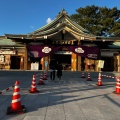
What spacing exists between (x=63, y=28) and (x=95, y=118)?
23.4 metres

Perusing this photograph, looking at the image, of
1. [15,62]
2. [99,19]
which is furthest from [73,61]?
[99,19]

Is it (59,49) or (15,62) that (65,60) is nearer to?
(59,49)

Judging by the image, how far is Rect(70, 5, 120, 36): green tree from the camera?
157 feet

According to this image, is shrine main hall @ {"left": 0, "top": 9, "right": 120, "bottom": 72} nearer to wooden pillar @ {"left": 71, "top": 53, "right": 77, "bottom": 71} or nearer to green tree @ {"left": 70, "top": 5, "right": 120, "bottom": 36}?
wooden pillar @ {"left": 71, "top": 53, "right": 77, "bottom": 71}

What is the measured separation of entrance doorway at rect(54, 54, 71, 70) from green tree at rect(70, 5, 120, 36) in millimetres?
18158

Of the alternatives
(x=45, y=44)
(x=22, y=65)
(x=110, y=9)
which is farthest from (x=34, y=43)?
(x=110, y=9)

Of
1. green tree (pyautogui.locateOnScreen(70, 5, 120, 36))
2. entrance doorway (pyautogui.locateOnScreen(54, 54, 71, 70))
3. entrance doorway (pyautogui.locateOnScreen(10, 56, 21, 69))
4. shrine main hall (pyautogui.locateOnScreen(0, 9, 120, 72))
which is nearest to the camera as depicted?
shrine main hall (pyautogui.locateOnScreen(0, 9, 120, 72))

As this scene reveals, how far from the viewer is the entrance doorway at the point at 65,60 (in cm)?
3140

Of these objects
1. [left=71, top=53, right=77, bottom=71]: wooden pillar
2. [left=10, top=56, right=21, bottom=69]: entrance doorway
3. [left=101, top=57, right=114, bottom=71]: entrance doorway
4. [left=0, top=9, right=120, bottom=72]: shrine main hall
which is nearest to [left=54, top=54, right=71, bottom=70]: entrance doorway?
[left=0, top=9, right=120, bottom=72]: shrine main hall

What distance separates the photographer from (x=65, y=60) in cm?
3186

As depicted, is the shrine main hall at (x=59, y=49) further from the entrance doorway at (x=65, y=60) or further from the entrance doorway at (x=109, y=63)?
the entrance doorway at (x=109, y=63)

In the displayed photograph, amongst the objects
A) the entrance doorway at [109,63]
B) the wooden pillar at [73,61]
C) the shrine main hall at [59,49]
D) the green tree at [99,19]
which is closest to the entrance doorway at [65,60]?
the shrine main hall at [59,49]

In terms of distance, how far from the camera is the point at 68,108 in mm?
7523

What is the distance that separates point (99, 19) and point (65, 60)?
74.5 ft
